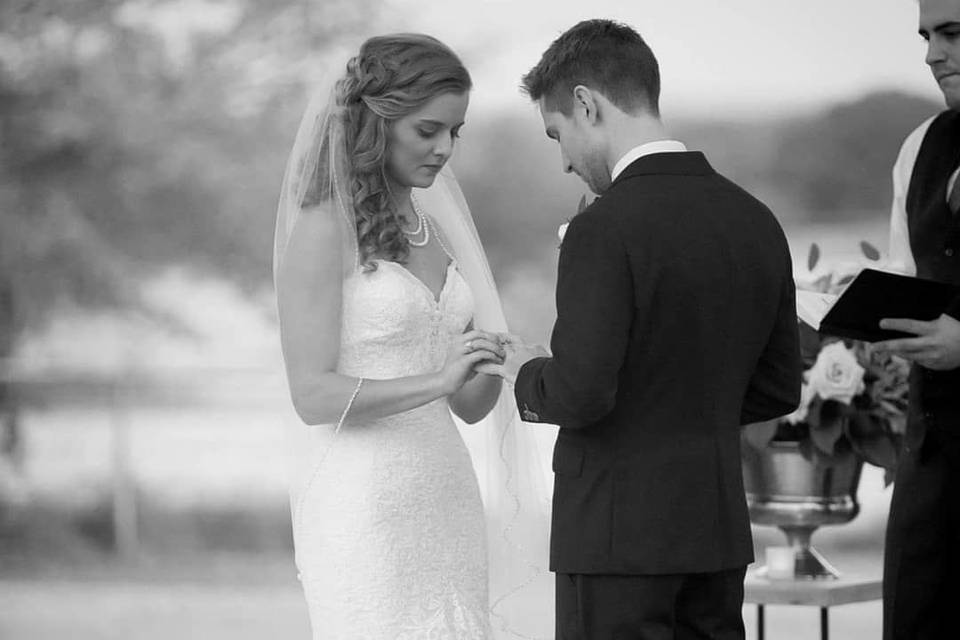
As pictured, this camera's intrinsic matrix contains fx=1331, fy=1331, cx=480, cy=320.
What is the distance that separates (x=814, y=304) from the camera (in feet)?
9.41

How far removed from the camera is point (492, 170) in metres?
5.64

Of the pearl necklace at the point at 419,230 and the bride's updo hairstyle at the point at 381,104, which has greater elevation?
the bride's updo hairstyle at the point at 381,104

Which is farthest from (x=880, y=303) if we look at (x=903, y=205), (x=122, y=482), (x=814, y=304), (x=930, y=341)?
(x=122, y=482)

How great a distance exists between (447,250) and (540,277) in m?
2.75

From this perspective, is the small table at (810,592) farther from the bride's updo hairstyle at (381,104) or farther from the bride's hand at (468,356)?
the bride's updo hairstyle at (381,104)

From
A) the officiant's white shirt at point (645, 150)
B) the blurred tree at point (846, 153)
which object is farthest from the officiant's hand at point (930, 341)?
the blurred tree at point (846, 153)

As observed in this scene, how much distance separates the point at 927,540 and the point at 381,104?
1465 millimetres

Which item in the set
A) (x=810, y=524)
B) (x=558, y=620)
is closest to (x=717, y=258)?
(x=558, y=620)

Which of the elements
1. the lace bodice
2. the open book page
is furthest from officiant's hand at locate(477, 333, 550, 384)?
the open book page

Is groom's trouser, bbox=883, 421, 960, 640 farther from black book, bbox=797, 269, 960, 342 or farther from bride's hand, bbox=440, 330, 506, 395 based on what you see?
bride's hand, bbox=440, 330, 506, 395

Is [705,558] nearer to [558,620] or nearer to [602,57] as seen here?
[558,620]

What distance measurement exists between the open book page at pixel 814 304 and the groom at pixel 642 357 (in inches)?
22.8

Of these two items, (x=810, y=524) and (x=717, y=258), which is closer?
(x=717, y=258)

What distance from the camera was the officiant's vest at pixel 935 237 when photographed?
2760mm
